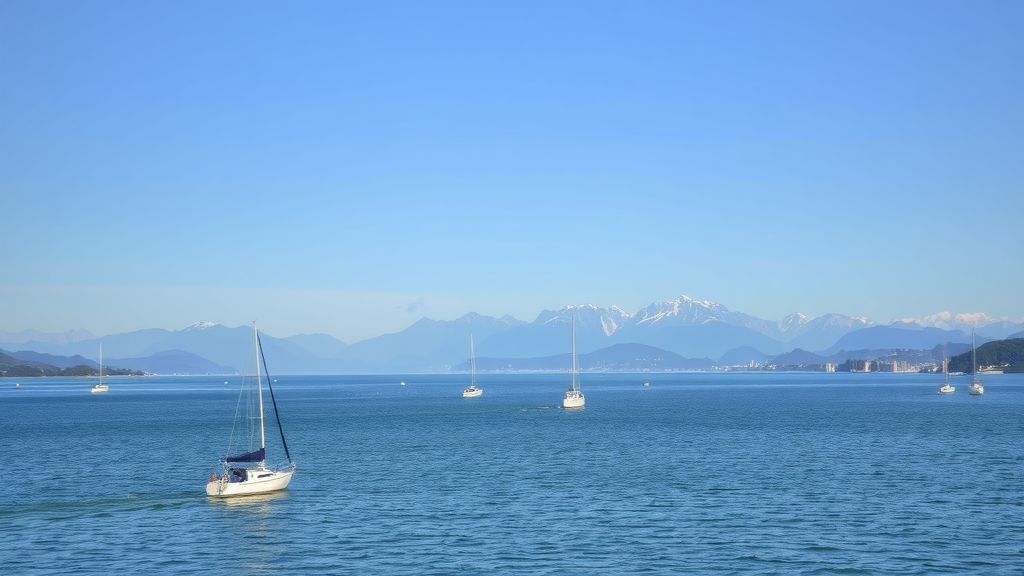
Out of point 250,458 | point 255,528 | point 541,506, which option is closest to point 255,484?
point 250,458

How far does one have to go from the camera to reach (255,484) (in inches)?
2096

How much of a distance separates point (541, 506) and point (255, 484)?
17078 millimetres

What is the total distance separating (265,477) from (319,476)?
868 centimetres

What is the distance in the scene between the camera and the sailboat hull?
52.4 m

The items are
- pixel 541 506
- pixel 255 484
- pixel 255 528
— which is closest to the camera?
pixel 255 528

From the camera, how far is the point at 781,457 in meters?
69.0

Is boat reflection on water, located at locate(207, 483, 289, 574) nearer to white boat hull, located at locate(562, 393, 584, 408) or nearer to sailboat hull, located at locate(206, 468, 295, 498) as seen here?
sailboat hull, located at locate(206, 468, 295, 498)

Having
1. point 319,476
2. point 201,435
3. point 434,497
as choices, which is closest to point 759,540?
point 434,497

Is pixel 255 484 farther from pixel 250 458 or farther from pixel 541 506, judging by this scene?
pixel 541 506

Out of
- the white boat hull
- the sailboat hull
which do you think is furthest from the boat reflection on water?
the white boat hull

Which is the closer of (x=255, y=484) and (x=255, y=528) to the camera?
(x=255, y=528)

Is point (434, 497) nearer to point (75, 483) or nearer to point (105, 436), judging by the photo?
point (75, 483)

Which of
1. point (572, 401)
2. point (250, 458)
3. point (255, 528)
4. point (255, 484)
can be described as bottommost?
A: point (255, 528)

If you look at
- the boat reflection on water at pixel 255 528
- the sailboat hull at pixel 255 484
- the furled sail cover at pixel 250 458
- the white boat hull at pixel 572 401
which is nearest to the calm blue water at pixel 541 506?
the boat reflection on water at pixel 255 528
